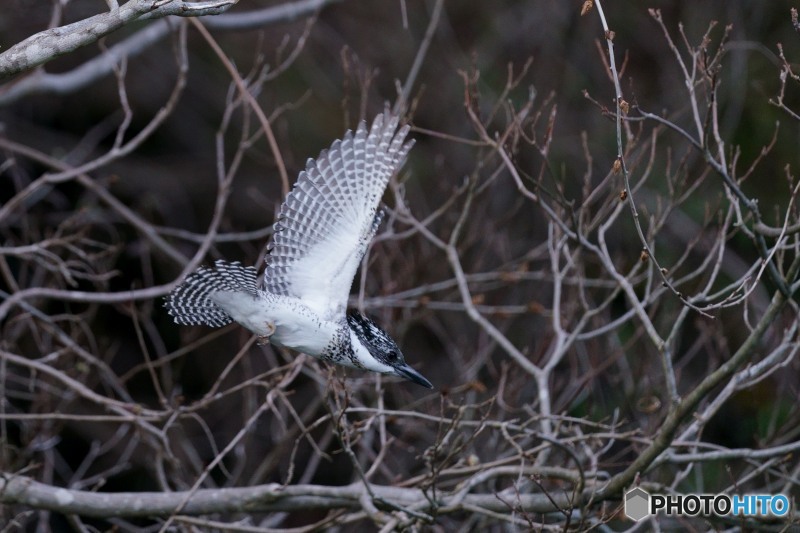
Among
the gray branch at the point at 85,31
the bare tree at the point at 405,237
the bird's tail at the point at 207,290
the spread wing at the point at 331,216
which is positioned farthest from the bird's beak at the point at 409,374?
the gray branch at the point at 85,31

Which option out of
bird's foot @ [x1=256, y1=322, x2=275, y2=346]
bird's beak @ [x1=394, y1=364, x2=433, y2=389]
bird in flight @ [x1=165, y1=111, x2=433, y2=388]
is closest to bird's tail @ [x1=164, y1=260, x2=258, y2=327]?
bird in flight @ [x1=165, y1=111, x2=433, y2=388]

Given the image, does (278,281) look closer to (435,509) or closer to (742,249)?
(435,509)

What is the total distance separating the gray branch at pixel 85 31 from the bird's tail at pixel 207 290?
1.05 metres

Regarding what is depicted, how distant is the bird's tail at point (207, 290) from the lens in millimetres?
3584

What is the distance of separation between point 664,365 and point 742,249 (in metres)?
3.93

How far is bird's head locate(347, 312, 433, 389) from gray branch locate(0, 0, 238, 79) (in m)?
1.37

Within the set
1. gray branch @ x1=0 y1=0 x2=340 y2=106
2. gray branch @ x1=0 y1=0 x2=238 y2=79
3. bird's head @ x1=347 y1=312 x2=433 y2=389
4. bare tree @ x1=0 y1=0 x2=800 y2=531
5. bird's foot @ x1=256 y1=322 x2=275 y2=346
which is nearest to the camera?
gray branch @ x1=0 y1=0 x2=238 y2=79

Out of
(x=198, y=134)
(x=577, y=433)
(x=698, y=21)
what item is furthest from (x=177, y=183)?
(x=577, y=433)

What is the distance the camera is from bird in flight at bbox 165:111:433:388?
141 inches

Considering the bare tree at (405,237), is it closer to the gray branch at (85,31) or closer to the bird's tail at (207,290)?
the bird's tail at (207,290)

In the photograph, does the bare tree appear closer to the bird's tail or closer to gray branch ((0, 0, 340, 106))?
gray branch ((0, 0, 340, 106))

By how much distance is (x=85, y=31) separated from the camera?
277cm

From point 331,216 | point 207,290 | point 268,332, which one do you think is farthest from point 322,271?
point 207,290

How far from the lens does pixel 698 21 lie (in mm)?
7055
